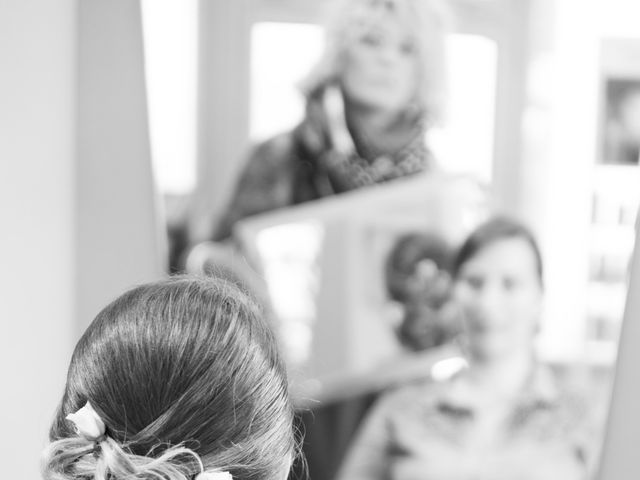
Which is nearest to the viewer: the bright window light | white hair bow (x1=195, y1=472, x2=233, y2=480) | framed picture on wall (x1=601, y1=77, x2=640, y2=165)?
white hair bow (x1=195, y1=472, x2=233, y2=480)

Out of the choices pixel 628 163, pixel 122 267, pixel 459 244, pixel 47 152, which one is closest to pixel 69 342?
pixel 122 267

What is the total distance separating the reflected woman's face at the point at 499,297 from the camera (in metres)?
1.51

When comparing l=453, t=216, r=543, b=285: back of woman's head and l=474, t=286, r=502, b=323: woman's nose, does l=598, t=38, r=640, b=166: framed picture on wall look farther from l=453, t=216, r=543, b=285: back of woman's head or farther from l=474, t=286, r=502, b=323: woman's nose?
l=474, t=286, r=502, b=323: woman's nose

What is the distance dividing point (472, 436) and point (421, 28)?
0.73 meters

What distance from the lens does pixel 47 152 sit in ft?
5.58

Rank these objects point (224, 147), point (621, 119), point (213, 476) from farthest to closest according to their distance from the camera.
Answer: point (224, 147) → point (621, 119) → point (213, 476)

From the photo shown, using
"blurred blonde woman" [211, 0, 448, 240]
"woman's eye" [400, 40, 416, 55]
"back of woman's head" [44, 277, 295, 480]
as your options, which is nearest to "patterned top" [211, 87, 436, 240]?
"blurred blonde woman" [211, 0, 448, 240]

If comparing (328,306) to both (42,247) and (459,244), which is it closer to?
(459,244)

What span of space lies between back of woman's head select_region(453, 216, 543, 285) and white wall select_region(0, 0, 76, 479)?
2.61ft

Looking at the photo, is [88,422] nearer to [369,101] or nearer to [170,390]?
[170,390]

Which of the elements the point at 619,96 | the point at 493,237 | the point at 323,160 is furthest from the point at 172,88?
the point at 619,96

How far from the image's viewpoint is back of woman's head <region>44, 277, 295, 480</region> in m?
0.84

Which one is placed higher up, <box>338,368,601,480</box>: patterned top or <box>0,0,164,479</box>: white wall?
<box>0,0,164,479</box>: white wall

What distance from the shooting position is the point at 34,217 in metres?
1.69
